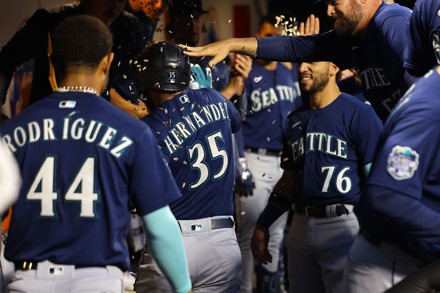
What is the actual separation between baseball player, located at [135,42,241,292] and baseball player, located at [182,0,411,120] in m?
0.20

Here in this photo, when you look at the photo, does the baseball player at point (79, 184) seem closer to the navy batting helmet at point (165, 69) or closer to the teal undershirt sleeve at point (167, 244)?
the teal undershirt sleeve at point (167, 244)

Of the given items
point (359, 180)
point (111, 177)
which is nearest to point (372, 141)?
point (359, 180)

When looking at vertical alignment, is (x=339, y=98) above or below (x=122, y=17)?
below

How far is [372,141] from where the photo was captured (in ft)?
15.4

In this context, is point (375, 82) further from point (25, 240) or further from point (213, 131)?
point (25, 240)

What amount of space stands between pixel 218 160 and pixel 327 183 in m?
0.67

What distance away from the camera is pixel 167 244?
327 centimetres

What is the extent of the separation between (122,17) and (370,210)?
2.97 meters

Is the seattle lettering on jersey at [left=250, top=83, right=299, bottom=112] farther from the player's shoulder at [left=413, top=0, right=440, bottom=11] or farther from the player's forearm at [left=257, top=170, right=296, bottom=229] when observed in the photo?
the player's shoulder at [left=413, top=0, right=440, bottom=11]

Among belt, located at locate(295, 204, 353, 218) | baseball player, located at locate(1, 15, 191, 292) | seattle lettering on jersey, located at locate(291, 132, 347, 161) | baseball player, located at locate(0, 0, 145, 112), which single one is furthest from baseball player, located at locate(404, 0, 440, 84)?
baseball player, located at locate(0, 0, 145, 112)

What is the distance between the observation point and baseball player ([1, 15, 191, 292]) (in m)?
3.17

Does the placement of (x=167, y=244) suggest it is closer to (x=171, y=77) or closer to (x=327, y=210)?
(x=171, y=77)

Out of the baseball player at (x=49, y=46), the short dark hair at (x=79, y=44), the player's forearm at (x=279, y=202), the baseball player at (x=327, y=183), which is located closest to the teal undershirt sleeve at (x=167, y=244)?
the short dark hair at (x=79, y=44)

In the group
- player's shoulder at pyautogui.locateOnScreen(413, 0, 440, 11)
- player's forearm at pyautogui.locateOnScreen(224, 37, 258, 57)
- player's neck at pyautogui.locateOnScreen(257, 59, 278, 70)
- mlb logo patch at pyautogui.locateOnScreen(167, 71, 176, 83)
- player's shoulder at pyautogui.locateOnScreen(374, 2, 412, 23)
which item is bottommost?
player's neck at pyautogui.locateOnScreen(257, 59, 278, 70)
